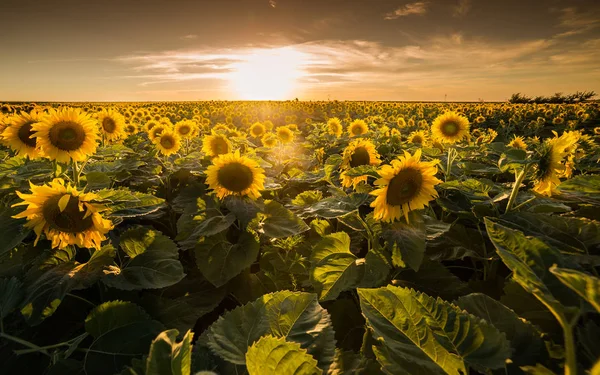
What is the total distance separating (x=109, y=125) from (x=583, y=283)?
6737 mm

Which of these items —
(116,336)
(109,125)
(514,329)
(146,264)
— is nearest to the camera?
(514,329)

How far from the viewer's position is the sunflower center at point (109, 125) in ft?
19.1

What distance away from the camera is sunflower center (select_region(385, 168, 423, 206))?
2.05 meters

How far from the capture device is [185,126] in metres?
6.73

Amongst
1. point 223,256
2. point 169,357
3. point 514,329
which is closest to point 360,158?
point 223,256

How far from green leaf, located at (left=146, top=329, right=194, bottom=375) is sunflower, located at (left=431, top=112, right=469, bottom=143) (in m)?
5.79

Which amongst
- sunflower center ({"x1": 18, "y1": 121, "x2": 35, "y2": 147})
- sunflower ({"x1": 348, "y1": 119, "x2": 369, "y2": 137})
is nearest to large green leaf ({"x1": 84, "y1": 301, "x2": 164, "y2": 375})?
sunflower center ({"x1": 18, "y1": 121, "x2": 35, "y2": 147})

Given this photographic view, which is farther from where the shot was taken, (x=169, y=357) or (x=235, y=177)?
(x=235, y=177)

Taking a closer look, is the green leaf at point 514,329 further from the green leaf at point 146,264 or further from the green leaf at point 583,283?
the green leaf at point 146,264

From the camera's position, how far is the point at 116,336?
4.79 ft

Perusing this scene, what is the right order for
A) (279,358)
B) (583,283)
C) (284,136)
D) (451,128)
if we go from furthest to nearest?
(284,136) → (451,128) → (279,358) → (583,283)

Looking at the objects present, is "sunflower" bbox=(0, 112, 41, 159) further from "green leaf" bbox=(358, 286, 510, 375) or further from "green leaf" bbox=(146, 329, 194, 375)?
"green leaf" bbox=(358, 286, 510, 375)

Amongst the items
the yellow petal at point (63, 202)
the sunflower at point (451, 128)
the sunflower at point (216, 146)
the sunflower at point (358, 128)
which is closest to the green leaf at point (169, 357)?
the yellow petal at point (63, 202)

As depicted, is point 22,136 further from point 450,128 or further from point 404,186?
point 450,128
